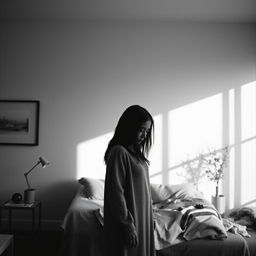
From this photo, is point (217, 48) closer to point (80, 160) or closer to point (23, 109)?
point (80, 160)

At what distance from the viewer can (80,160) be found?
4012 millimetres

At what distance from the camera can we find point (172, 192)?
356 cm

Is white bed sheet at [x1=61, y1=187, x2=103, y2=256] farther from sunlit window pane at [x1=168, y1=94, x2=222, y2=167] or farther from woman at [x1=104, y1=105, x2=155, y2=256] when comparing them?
sunlit window pane at [x1=168, y1=94, x2=222, y2=167]

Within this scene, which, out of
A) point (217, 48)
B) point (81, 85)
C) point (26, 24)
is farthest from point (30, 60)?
point (217, 48)

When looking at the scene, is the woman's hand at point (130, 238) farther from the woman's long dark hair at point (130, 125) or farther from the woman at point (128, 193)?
the woman's long dark hair at point (130, 125)

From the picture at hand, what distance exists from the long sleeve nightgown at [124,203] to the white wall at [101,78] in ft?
7.87

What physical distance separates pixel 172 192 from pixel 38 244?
1679 millimetres

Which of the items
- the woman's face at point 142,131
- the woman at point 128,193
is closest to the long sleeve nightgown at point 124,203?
the woman at point 128,193

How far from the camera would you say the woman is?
1.56m

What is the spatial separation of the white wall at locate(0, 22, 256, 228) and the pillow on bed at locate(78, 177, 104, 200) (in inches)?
20.1

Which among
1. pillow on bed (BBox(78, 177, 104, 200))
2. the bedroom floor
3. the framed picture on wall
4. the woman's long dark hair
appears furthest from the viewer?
the framed picture on wall

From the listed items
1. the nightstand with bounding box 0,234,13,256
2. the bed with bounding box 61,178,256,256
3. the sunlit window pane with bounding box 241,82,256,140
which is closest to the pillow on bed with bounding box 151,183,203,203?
the bed with bounding box 61,178,256,256

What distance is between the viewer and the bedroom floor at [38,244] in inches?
123

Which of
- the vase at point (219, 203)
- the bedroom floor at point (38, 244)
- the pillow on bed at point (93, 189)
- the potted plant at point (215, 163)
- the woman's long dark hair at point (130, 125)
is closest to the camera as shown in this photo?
the woman's long dark hair at point (130, 125)
